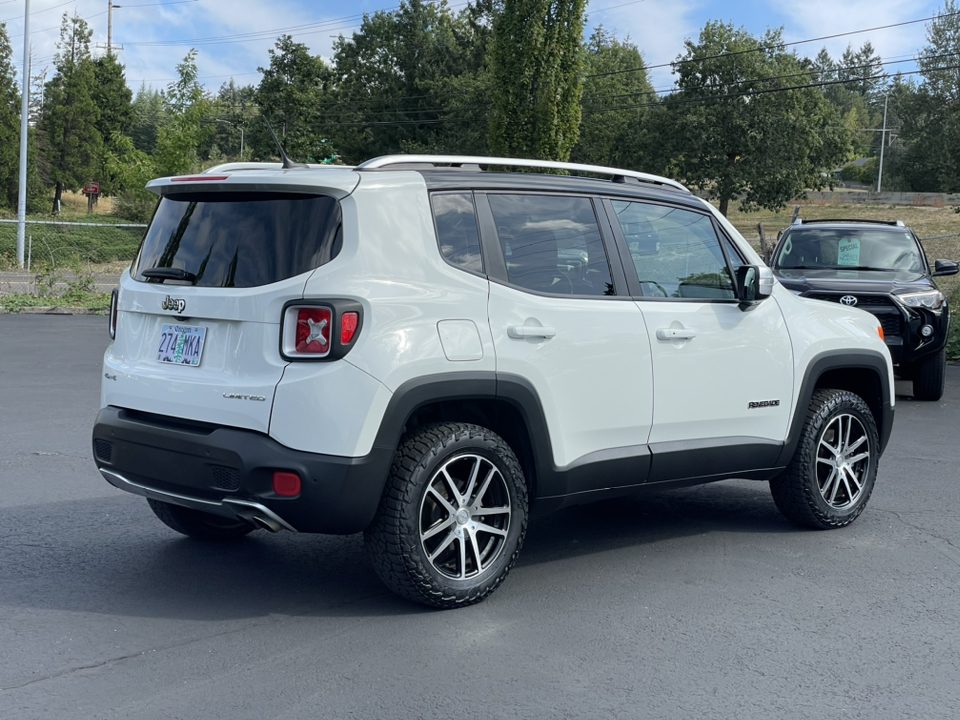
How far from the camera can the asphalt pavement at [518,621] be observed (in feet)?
12.6

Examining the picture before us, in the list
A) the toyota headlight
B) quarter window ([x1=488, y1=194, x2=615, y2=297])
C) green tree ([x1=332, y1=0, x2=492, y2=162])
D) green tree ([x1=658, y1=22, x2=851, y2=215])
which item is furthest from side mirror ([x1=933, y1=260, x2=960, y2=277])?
green tree ([x1=332, y1=0, x2=492, y2=162])

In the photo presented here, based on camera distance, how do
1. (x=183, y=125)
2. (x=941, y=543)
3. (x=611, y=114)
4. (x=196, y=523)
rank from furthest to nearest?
(x=611, y=114), (x=183, y=125), (x=941, y=543), (x=196, y=523)

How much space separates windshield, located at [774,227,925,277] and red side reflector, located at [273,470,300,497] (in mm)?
9625

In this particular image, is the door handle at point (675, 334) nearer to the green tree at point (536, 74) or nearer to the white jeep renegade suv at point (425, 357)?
the white jeep renegade suv at point (425, 357)

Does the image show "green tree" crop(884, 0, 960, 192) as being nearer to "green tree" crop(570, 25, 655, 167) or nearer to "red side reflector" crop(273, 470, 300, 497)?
"green tree" crop(570, 25, 655, 167)

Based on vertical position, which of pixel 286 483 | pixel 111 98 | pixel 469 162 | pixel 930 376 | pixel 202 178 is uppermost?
pixel 111 98

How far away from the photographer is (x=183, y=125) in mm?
40250

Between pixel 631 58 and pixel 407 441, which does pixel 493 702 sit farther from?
pixel 631 58

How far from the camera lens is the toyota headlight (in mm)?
11750

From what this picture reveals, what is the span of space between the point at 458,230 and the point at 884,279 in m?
8.81

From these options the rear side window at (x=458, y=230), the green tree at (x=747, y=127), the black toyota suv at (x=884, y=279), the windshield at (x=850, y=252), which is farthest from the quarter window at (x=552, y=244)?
the green tree at (x=747, y=127)

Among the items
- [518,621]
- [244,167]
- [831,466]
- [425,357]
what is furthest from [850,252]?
[425,357]

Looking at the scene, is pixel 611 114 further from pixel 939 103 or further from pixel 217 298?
pixel 217 298

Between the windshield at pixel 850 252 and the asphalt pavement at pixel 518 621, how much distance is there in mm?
6331
